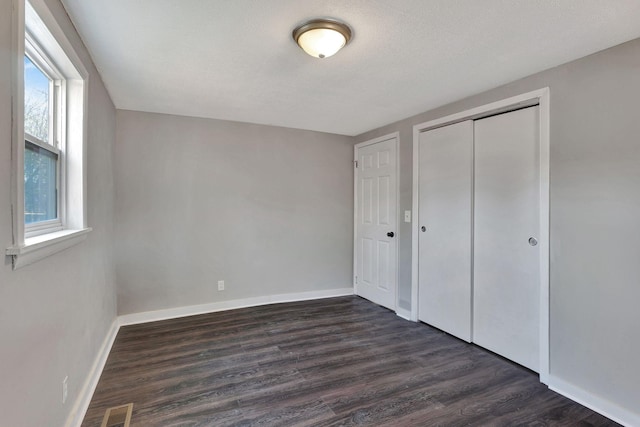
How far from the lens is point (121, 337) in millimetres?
2992

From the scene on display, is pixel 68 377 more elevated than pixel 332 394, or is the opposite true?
pixel 68 377

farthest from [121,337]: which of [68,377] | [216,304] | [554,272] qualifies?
[554,272]

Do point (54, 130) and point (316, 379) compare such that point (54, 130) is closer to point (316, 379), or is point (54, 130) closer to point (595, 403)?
point (316, 379)

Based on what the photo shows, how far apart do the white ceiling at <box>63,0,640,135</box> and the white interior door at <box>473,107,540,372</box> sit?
46 cm

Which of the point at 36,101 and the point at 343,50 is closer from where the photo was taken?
the point at 36,101

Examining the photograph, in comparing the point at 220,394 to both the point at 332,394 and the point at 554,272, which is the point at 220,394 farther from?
the point at 554,272

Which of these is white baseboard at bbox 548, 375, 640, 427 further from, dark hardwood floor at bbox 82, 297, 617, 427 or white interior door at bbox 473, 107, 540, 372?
white interior door at bbox 473, 107, 540, 372

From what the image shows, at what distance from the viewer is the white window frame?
1.09 metres

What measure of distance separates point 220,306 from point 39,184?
2.51 metres

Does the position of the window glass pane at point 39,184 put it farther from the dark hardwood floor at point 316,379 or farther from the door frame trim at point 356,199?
the door frame trim at point 356,199

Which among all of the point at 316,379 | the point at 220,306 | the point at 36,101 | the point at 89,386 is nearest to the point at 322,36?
the point at 36,101

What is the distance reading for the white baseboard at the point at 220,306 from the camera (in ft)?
11.1

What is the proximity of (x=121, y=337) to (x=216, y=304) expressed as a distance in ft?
3.29

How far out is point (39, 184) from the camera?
1.60m
